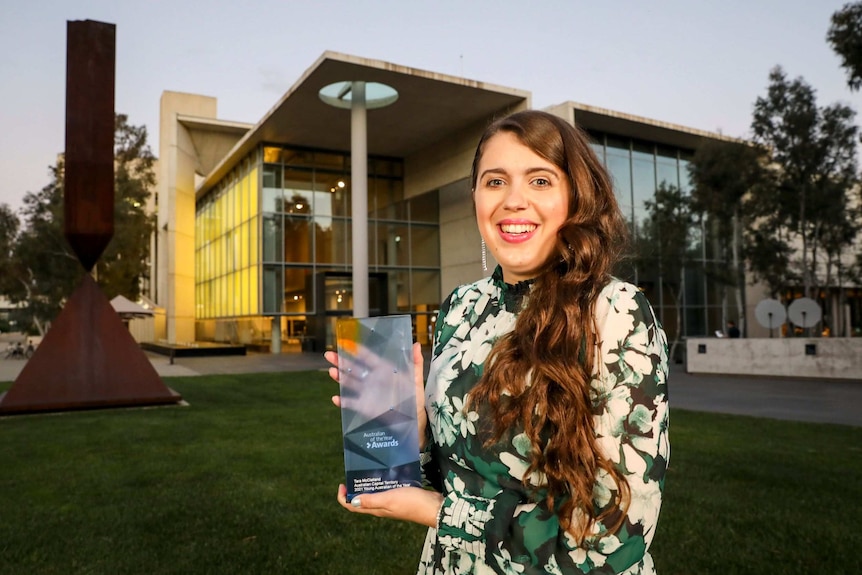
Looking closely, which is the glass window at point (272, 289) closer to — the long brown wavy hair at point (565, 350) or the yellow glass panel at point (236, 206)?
the yellow glass panel at point (236, 206)

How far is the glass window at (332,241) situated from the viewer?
29.3 metres

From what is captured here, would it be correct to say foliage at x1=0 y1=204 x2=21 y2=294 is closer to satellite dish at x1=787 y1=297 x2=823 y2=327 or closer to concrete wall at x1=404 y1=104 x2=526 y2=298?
concrete wall at x1=404 y1=104 x2=526 y2=298

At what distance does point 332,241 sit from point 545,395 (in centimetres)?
2887

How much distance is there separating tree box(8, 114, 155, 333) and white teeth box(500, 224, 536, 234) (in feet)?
103

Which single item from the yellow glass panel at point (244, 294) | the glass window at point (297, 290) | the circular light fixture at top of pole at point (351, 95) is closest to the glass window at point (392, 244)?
the glass window at point (297, 290)

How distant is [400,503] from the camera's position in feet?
4.47

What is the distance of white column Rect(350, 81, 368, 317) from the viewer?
21.6 meters

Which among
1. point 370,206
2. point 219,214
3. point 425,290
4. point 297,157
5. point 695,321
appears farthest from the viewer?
point 219,214

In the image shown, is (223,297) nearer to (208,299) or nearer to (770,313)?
(208,299)

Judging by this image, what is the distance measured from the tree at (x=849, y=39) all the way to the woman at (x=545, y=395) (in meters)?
15.5

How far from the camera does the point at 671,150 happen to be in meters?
30.6

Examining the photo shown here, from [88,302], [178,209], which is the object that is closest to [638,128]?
[88,302]

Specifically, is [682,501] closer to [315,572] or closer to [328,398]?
[315,572]

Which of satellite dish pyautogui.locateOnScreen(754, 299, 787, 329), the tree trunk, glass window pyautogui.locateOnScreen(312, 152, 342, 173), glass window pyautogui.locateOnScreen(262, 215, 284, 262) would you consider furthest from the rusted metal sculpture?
the tree trunk
